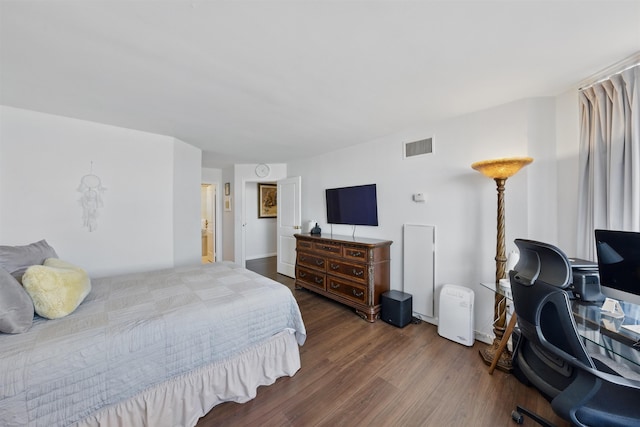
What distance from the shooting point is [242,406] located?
1689mm

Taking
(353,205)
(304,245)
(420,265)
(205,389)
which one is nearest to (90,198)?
(205,389)

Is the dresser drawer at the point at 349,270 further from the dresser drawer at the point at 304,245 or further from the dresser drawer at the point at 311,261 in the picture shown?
the dresser drawer at the point at 304,245

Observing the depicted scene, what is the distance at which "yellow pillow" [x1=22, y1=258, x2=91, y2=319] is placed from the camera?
56.3 inches

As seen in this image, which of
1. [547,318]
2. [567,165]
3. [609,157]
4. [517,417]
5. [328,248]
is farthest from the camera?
[328,248]

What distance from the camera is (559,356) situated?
1128 millimetres

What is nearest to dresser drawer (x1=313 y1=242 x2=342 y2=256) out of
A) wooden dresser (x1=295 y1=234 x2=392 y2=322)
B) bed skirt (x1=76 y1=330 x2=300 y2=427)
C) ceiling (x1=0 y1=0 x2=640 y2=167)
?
wooden dresser (x1=295 y1=234 x2=392 y2=322)

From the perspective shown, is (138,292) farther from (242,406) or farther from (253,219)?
(253,219)

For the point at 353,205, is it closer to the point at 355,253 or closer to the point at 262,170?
the point at 355,253

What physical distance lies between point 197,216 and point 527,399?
4185mm

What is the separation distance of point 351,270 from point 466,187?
5.58 feet

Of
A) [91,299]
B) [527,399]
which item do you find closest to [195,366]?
[91,299]

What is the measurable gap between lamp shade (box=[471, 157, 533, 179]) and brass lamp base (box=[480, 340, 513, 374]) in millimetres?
1562

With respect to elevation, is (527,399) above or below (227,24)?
below

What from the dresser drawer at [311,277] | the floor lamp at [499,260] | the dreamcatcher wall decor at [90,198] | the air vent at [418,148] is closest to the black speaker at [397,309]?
the floor lamp at [499,260]
